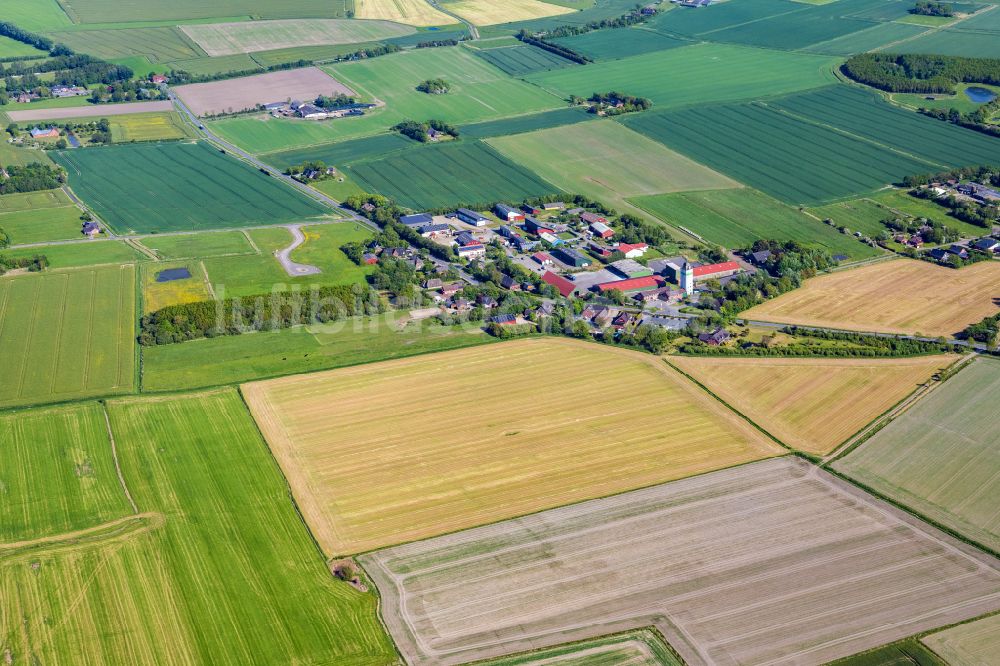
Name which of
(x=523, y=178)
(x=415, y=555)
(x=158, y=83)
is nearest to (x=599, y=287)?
(x=523, y=178)

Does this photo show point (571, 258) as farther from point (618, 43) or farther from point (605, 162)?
point (618, 43)

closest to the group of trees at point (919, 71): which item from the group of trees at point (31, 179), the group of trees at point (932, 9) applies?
the group of trees at point (932, 9)

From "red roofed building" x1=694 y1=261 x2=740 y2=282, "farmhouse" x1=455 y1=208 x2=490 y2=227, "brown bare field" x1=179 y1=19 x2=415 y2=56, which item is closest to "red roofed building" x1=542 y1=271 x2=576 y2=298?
"red roofed building" x1=694 y1=261 x2=740 y2=282

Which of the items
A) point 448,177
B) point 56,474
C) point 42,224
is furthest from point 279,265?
point 56,474

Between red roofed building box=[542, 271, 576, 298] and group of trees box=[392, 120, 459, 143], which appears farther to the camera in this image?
group of trees box=[392, 120, 459, 143]

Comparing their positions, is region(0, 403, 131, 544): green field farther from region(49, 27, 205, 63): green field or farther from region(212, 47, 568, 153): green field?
region(49, 27, 205, 63): green field

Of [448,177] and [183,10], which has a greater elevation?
[183,10]

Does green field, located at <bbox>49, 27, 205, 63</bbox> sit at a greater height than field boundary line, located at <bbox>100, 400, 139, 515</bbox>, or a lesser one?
greater
